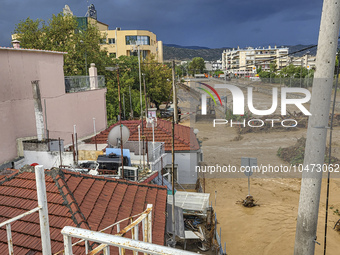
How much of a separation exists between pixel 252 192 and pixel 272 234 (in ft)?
16.4

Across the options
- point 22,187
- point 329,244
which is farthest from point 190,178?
point 22,187

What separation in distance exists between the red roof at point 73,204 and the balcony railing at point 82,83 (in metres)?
10.7

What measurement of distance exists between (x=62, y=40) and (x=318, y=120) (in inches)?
1115

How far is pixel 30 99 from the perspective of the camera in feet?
46.5

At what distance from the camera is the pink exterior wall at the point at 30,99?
13.0 m

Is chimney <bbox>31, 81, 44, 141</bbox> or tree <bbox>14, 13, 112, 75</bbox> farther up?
tree <bbox>14, 13, 112, 75</bbox>

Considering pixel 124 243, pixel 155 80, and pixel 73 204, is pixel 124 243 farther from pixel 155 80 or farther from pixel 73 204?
pixel 155 80

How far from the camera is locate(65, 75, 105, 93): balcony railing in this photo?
17875mm

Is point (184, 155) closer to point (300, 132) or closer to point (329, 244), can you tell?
point (329, 244)

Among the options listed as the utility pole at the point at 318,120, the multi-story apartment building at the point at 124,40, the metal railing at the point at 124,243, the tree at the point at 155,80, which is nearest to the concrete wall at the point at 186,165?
the utility pole at the point at 318,120

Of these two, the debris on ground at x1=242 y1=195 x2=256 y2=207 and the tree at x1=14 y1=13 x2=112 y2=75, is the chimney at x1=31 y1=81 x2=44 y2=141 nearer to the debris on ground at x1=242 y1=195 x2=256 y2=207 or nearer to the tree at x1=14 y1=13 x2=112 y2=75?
the debris on ground at x1=242 y1=195 x2=256 y2=207

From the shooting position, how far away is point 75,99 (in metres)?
17.7

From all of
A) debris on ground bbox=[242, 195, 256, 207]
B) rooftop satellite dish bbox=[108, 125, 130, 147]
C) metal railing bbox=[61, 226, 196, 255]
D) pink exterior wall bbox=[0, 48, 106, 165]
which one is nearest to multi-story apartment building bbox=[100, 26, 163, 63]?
pink exterior wall bbox=[0, 48, 106, 165]

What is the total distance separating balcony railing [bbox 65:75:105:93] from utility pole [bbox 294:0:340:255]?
15.3 metres
